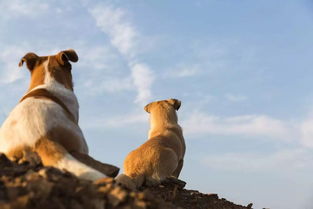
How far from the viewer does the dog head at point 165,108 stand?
14078 mm

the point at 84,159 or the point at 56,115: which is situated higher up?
the point at 56,115

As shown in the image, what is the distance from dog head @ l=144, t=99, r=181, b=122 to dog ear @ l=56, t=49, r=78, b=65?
5.96 metres

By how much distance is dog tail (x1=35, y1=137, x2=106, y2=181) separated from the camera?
5.48 meters

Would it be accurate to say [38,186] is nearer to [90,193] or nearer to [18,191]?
[18,191]

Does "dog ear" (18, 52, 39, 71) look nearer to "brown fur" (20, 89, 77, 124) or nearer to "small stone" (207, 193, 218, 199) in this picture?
"brown fur" (20, 89, 77, 124)

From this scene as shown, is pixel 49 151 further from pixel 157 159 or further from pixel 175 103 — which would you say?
pixel 175 103

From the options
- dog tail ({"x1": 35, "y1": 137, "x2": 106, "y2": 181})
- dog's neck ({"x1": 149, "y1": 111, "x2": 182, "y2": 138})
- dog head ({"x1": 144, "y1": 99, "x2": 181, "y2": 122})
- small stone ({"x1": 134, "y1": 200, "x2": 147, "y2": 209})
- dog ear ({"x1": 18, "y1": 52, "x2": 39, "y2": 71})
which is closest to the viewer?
small stone ({"x1": 134, "y1": 200, "x2": 147, "y2": 209})

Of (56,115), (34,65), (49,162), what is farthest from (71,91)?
(49,162)

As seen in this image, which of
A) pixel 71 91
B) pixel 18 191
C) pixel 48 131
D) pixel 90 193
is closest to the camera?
pixel 18 191

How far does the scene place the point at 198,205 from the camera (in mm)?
10078

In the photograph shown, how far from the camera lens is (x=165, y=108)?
1421 centimetres

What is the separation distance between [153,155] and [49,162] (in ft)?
18.2

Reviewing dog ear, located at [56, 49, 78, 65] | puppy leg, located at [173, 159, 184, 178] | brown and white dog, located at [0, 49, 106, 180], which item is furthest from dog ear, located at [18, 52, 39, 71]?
puppy leg, located at [173, 159, 184, 178]

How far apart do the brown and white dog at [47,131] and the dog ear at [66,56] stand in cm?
74
